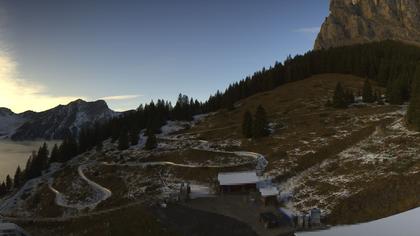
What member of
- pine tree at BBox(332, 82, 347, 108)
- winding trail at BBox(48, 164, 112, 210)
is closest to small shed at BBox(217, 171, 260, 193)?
winding trail at BBox(48, 164, 112, 210)

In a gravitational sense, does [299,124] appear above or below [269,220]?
above

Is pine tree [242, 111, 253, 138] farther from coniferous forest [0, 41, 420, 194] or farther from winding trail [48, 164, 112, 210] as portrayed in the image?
winding trail [48, 164, 112, 210]

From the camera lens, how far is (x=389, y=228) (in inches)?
1106

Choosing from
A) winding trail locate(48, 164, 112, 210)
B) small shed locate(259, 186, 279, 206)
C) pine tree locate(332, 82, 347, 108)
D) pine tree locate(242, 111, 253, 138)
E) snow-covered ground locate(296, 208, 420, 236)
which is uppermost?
pine tree locate(332, 82, 347, 108)

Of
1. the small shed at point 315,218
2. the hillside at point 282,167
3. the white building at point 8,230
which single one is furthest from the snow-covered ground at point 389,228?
the white building at point 8,230

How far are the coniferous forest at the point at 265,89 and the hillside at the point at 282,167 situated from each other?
22.3ft

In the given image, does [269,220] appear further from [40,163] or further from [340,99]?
[40,163]

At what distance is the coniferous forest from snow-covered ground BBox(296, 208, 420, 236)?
195 ft

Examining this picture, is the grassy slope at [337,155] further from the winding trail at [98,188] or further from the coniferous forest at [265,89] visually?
the coniferous forest at [265,89]

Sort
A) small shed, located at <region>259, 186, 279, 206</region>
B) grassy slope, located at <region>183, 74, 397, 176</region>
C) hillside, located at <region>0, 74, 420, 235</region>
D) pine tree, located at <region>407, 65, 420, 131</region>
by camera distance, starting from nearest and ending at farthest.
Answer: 1. hillside, located at <region>0, 74, 420, 235</region>
2. small shed, located at <region>259, 186, 279, 206</region>
3. pine tree, located at <region>407, 65, 420, 131</region>
4. grassy slope, located at <region>183, 74, 397, 176</region>

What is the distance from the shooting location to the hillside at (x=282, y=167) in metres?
45.9

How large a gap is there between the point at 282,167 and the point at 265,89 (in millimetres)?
102287

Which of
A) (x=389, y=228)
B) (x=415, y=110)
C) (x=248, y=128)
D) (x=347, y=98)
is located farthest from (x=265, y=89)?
(x=389, y=228)

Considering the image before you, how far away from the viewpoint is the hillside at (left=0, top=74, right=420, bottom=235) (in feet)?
151
